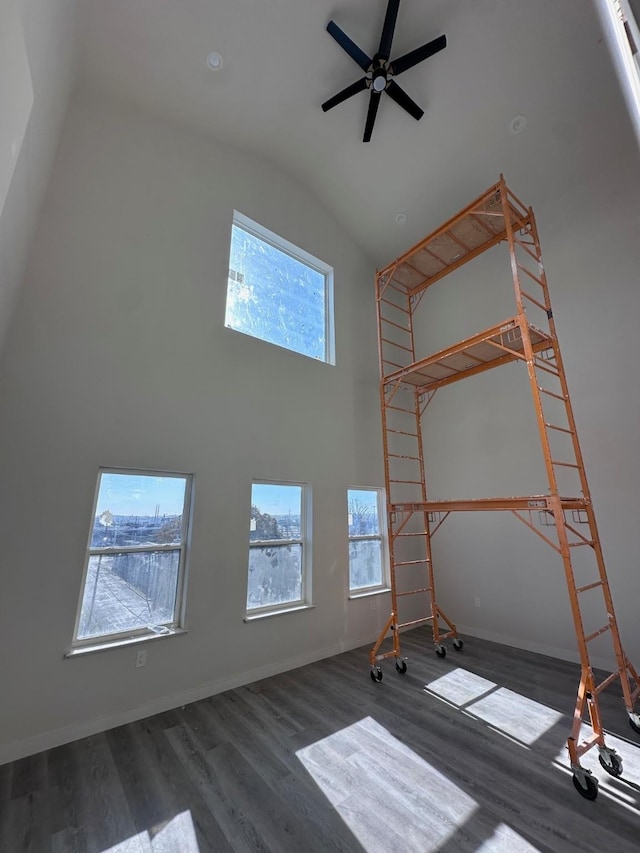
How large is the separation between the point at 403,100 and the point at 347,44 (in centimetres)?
72

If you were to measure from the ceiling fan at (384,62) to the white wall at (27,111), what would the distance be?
210cm

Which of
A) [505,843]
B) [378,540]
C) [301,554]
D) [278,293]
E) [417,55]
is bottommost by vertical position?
[505,843]

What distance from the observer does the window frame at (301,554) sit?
347 centimetres

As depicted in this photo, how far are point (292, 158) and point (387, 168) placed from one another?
1193 mm

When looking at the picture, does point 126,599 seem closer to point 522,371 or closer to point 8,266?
point 8,266

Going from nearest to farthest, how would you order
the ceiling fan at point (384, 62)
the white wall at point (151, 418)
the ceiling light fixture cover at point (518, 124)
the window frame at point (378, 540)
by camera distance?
the white wall at point (151, 418)
the ceiling fan at point (384, 62)
the ceiling light fixture cover at point (518, 124)
the window frame at point (378, 540)

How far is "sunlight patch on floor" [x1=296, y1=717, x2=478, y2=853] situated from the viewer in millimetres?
1704

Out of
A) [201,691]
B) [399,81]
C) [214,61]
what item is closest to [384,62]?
[399,81]

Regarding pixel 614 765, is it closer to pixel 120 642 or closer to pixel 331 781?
pixel 331 781

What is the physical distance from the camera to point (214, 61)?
3.35 meters

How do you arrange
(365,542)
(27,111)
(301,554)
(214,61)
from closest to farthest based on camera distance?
1. (27,111)
2. (214,61)
3. (301,554)
4. (365,542)

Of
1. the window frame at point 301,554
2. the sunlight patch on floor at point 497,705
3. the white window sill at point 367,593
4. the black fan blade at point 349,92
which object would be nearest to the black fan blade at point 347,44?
the black fan blade at point 349,92

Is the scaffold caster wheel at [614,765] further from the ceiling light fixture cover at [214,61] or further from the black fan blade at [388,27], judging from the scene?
the ceiling light fixture cover at [214,61]

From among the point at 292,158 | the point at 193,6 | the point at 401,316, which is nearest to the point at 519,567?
the point at 401,316
